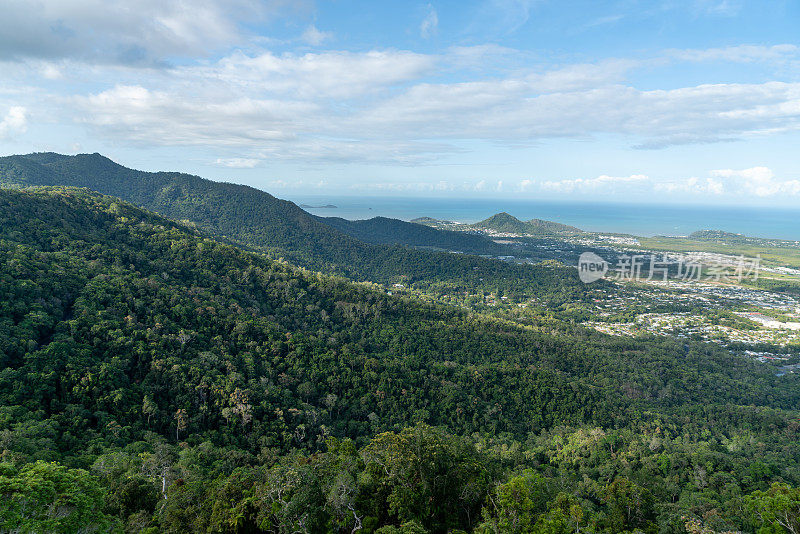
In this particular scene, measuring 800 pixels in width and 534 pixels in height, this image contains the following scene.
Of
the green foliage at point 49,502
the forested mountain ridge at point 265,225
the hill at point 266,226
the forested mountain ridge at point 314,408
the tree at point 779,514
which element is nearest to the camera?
the green foliage at point 49,502

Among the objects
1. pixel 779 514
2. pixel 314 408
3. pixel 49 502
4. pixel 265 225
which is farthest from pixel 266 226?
pixel 779 514

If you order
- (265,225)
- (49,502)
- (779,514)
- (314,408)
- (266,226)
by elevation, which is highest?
(265,225)

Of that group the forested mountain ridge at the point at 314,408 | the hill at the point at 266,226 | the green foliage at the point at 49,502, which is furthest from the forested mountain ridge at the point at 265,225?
the green foliage at the point at 49,502

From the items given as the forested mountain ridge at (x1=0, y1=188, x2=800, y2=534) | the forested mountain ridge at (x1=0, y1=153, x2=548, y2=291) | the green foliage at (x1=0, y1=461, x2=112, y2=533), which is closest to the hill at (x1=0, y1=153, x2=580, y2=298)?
the forested mountain ridge at (x1=0, y1=153, x2=548, y2=291)

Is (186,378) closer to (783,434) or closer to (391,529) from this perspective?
(391,529)

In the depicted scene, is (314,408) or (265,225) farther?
(265,225)

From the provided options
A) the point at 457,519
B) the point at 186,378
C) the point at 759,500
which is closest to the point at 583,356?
the point at 759,500

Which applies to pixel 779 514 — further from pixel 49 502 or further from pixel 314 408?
pixel 314 408

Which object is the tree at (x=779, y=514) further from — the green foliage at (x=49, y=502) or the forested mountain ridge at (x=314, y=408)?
the green foliage at (x=49, y=502)
